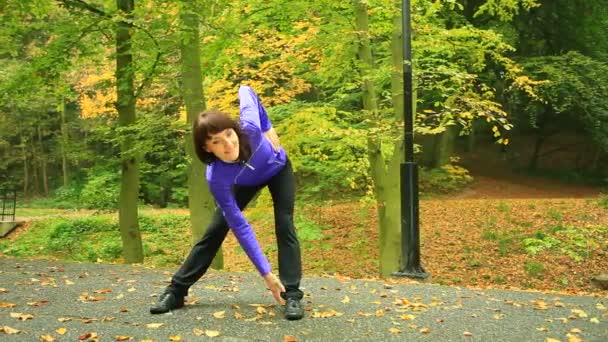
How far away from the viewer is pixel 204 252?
14.4 feet

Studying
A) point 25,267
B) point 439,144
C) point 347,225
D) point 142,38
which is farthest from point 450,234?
point 25,267

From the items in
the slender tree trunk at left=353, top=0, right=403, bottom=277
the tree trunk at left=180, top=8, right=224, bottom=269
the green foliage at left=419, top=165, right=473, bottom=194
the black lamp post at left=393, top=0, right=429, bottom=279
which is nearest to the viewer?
the black lamp post at left=393, top=0, right=429, bottom=279

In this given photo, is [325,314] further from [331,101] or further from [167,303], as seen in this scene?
[331,101]

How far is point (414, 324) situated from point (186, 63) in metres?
6.79

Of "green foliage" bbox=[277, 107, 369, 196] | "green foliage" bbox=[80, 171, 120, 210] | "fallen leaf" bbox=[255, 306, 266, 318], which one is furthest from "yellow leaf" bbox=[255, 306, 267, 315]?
"green foliage" bbox=[80, 171, 120, 210]

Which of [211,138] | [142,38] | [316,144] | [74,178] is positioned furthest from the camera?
[74,178]

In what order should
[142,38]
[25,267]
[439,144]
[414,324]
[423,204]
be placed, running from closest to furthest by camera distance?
[414,324], [25,267], [142,38], [423,204], [439,144]

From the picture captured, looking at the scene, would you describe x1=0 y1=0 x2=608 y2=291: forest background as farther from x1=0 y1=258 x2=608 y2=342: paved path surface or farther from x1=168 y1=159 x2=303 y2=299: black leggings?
x1=168 y1=159 x2=303 y2=299: black leggings

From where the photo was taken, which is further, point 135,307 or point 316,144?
point 316,144

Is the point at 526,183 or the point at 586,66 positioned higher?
the point at 586,66

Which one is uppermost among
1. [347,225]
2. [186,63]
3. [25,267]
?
[186,63]

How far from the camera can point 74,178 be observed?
31.0 metres

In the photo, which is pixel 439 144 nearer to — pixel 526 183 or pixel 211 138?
pixel 526 183

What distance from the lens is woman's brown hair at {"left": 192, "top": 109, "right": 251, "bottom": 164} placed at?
3658mm
